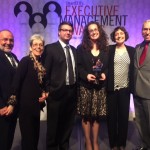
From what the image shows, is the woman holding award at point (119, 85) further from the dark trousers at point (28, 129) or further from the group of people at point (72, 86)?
the dark trousers at point (28, 129)

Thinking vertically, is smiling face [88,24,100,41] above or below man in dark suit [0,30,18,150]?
above

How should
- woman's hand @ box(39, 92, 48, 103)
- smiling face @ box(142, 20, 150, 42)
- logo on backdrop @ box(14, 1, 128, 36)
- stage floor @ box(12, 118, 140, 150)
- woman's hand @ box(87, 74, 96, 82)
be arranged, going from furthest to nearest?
logo on backdrop @ box(14, 1, 128, 36) < stage floor @ box(12, 118, 140, 150) < smiling face @ box(142, 20, 150, 42) < woman's hand @ box(87, 74, 96, 82) < woman's hand @ box(39, 92, 48, 103)

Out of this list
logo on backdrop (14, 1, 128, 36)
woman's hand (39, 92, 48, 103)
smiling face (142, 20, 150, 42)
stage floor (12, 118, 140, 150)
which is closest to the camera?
woman's hand (39, 92, 48, 103)

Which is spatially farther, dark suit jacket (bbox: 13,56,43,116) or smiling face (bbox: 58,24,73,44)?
smiling face (bbox: 58,24,73,44)

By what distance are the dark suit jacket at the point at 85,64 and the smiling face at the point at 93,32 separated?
178mm

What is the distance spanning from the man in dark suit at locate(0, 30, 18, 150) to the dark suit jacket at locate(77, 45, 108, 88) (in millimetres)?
770

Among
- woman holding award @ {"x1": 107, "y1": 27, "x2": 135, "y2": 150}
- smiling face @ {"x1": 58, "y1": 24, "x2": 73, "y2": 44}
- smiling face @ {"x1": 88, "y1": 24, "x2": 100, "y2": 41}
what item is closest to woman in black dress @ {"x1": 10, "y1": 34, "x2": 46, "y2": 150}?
smiling face @ {"x1": 58, "y1": 24, "x2": 73, "y2": 44}

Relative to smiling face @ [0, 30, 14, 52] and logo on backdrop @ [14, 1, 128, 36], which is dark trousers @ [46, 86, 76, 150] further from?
logo on backdrop @ [14, 1, 128, 36]

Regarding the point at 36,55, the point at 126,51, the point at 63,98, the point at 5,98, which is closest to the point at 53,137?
the point at 63,98

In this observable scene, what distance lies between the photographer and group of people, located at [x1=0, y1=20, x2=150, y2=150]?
2793 mm

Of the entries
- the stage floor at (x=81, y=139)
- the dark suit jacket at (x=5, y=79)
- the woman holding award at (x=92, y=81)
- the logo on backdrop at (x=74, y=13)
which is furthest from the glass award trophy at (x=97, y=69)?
the logo on backdrop at (x=74, y=13)

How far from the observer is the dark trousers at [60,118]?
313cm

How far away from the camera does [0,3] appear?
4.71 m

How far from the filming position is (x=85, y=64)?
10.4ft
